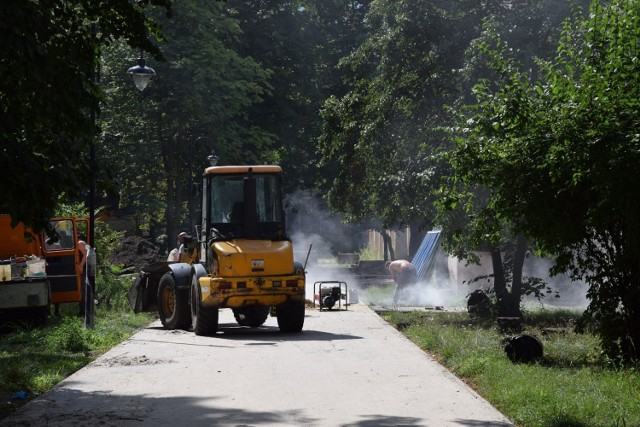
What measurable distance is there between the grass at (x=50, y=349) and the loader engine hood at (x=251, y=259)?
7.51 feet

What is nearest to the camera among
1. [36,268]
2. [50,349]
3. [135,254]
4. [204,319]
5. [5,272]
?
[50,349]

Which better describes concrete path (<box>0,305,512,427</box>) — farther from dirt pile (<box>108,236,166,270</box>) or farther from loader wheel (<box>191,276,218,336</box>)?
dirt pile (<box>108,236,166,270</box>)

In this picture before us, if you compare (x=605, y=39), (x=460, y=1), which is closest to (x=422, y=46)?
(x=460, y=1)

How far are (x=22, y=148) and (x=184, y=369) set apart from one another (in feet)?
18.1

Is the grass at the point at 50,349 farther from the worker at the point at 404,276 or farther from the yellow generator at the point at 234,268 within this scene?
the worker at the point at 404,276

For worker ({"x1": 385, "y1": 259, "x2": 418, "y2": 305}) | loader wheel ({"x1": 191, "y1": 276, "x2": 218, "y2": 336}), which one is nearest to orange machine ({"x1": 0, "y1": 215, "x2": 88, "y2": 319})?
loader wheel ({"x1": 191, "y1": 276, "x2": 218, "y2": 336})

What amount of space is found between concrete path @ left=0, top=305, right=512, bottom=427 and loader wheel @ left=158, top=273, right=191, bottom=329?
2.86 meters

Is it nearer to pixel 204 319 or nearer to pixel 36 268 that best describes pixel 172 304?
pixel 204 319

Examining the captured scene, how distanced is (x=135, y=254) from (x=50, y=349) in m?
27.5

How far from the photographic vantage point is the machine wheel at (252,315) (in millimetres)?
23781

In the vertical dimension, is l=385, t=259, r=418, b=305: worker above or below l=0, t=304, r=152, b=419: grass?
above

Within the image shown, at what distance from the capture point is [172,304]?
23.7 metres

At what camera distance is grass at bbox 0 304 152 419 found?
528 inches

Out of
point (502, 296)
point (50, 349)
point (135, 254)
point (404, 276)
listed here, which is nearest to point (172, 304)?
point (50, 349)
